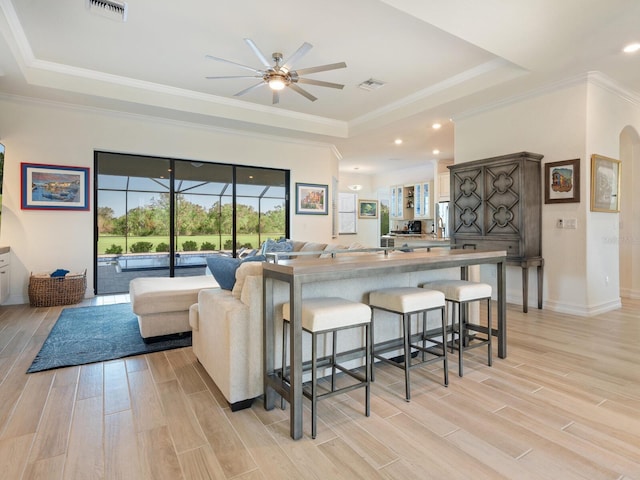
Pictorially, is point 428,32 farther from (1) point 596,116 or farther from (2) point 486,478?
(2) point 486,478

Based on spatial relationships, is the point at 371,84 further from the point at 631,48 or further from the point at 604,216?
the point at 604,216

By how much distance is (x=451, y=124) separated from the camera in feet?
19.6

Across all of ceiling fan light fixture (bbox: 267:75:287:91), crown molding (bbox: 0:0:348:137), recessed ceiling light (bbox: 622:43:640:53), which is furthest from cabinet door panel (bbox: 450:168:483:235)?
Result: ceiling fan light fixture (bbox: 267:75:287:91)

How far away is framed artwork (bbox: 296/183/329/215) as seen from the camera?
7223mm

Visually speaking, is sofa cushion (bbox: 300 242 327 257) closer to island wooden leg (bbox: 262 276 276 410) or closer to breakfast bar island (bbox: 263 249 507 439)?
breakfast bar island (bbox: 263 249 507 439)

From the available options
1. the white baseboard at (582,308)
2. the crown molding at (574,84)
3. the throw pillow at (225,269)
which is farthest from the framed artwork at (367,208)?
the throw pillow at (225,269)

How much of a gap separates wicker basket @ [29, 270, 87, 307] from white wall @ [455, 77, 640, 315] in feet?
20.3

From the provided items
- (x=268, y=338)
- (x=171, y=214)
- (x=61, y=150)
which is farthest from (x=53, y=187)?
(x=268, y=338)

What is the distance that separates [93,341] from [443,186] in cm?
789

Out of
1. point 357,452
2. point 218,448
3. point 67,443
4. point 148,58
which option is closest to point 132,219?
point 148,58

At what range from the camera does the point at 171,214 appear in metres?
6.01

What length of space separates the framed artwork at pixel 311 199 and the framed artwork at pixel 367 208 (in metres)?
4.10

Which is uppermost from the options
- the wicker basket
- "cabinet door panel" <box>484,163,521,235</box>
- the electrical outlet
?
"cabinet door panel" <box>484,163,521,235</box>

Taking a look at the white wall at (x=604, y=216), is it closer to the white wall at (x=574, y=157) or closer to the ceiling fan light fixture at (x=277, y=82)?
the white wall at (x=574, y=157)
